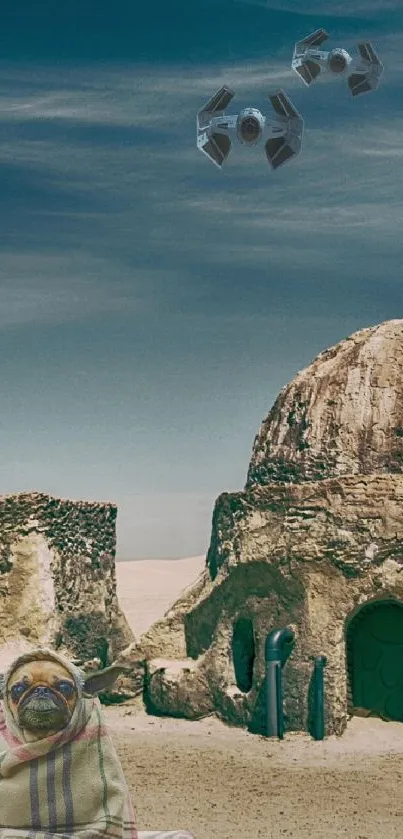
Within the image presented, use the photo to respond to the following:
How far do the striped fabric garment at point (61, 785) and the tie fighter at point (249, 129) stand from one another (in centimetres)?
1185

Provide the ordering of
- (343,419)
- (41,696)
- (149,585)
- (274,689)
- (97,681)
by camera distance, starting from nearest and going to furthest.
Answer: (41,696) < (97,681) < (274,689) < (343,419) < (149,585)

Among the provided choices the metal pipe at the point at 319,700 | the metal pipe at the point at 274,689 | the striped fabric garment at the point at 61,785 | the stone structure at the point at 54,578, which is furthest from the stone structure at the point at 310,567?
the striped fabric garment at the point at 61,785

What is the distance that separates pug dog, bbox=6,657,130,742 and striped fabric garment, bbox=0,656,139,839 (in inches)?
2.0

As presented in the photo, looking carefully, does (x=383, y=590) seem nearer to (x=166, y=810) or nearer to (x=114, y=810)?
(x=166, y=810)

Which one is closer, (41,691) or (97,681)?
(41,691)

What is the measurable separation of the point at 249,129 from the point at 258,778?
9169mm

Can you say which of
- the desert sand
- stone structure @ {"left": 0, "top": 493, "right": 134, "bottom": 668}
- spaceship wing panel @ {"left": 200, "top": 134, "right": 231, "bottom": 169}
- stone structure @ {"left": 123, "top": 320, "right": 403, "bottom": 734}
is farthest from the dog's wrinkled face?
stone structure @ {"left": 0, "top": 493, "right": 134, "bottom": 668}

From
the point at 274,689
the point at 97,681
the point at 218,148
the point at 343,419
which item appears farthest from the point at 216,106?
the point at 97,681

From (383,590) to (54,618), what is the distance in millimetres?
6750

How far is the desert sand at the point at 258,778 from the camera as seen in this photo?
14961 mm

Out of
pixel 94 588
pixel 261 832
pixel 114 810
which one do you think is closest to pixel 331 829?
pixel 261 832

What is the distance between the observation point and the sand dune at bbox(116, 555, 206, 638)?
4260 centimetres

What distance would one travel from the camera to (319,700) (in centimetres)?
2028

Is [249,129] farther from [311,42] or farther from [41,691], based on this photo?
[41,691]
